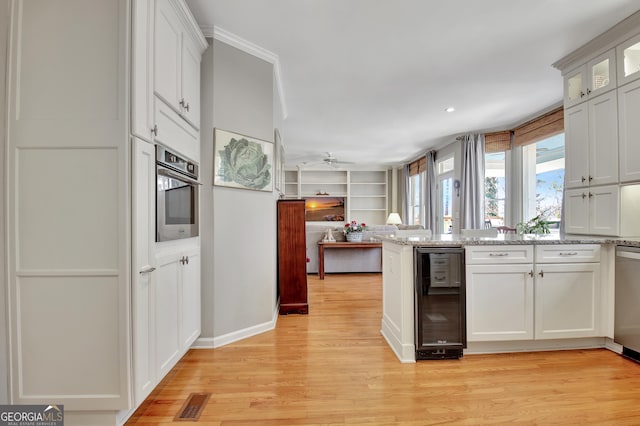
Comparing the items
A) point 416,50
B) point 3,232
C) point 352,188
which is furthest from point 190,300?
point 352,188

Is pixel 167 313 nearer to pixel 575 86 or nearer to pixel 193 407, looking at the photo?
pixel 193 407

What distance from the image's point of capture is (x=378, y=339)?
2701mm

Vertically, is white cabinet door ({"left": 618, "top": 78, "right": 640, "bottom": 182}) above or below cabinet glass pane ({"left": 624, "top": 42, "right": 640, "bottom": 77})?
below

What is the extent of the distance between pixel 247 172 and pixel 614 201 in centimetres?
325

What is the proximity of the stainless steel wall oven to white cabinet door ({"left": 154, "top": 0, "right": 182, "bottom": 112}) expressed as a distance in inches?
14.6

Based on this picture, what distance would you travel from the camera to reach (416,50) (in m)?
2.83

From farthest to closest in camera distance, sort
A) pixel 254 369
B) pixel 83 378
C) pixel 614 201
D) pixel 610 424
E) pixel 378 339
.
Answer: pixel 378 339 < pixel 614 201 < pixel 254 369 < pixel 610 424 < pixel 83 378

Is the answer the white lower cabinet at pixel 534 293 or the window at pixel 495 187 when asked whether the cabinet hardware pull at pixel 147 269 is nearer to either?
the white lower cabinet at pixel 534 293

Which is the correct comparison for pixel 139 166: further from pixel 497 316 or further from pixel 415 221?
pixel 415 221

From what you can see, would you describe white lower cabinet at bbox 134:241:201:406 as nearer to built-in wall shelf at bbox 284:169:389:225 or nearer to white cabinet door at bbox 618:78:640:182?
white cabinet door at bbox 618:78:640:182

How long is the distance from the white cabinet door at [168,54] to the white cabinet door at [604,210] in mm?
3600

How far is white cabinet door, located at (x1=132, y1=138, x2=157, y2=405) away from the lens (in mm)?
1503

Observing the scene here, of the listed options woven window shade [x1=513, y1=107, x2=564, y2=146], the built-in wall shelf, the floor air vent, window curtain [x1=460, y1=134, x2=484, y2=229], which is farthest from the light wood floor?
the built-in wall shelf

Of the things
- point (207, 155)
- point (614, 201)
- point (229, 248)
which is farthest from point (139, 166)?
point (614, 201)
